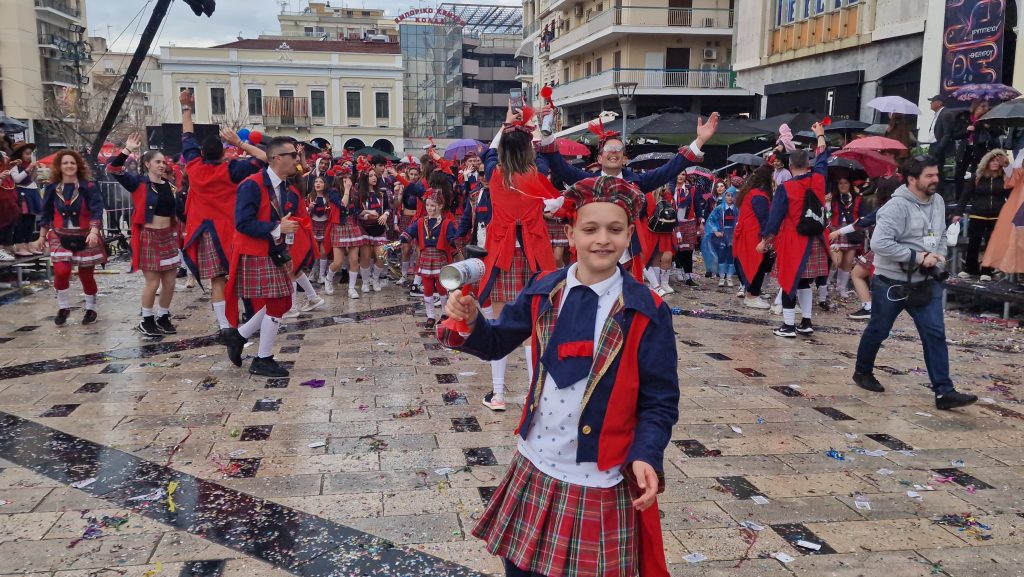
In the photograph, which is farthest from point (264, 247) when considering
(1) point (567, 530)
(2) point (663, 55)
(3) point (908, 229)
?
(2) point (663, 55)

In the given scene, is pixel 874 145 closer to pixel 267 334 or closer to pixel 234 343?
pixel 267 334

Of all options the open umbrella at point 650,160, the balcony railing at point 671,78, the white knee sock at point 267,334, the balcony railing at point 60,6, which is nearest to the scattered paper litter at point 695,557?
the white knee sock at point 267,334

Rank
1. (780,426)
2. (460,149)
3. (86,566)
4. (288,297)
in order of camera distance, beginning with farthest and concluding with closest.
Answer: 1. (460,149)
2. (288,297)
3. (780,426)
4. (86,566)

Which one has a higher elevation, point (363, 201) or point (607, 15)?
point (607, 15)

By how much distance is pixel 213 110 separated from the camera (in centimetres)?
4581

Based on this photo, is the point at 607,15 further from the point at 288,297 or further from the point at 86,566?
the point at 86,566

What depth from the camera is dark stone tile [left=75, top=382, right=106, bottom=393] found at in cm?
606

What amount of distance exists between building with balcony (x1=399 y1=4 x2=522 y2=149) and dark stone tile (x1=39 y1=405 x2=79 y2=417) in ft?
165

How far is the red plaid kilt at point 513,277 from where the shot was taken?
546 cm

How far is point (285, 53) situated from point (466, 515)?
155 ft

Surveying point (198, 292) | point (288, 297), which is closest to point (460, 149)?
point (198, 292)

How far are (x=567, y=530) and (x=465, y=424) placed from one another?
310 cm

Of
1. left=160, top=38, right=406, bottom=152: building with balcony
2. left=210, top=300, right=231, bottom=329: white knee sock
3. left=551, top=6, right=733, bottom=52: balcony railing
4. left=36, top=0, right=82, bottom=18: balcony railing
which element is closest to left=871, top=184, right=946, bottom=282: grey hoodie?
left=210, top=300, right=231, bottom=329: white knee sock

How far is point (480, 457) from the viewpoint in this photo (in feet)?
15.5
